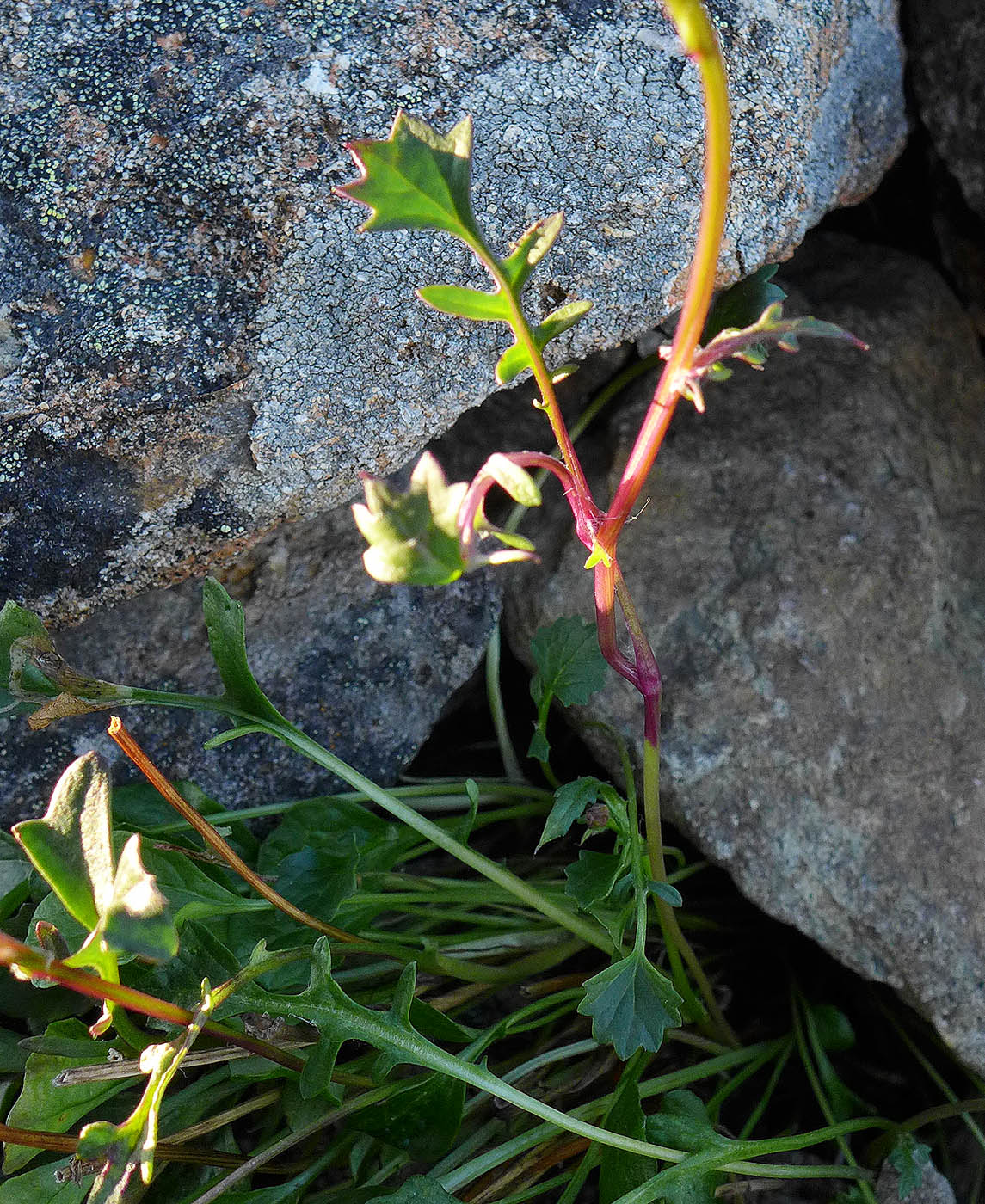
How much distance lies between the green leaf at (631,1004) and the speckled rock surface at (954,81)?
1.03 metres

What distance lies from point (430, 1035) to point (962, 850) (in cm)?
62

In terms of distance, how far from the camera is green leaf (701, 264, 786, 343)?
869 millimetres

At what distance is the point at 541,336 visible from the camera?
2.63 ft

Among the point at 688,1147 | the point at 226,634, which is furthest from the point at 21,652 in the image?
the point at 688,1147

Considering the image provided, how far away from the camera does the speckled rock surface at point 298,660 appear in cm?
117

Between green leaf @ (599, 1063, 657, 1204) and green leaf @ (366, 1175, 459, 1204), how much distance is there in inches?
6.8

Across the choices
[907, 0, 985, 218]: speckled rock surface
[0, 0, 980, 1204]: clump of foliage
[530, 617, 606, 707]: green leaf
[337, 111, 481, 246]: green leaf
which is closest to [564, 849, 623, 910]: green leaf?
[0, 0, 980, 1204]: clump of foliage

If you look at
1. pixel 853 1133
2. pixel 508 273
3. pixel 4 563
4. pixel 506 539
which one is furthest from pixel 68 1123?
pixel 853 1133

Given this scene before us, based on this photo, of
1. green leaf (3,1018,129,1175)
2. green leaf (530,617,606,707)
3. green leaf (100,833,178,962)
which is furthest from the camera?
green leaf (530,617,606,707)

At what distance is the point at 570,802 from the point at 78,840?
398 millimetres

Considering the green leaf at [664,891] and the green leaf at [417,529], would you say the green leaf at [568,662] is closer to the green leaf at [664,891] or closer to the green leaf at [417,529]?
the green leaf at [664,891]

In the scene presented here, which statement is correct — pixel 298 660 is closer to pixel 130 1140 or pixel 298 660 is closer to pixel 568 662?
pixel 568 662

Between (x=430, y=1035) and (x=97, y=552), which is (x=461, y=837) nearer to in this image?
(x=430, y=1035)

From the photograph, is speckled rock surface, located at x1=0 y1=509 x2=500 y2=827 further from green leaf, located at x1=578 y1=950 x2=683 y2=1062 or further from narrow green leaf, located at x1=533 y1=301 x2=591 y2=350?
narrow green leaf, located at x1=533 y1=301 x2=591 y2=350
